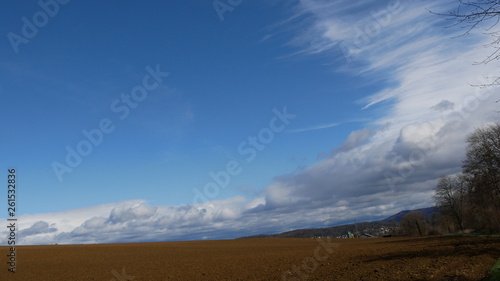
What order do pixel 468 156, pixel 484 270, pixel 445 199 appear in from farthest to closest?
pixel 445 199, pixel 468 156, pixel 484 270

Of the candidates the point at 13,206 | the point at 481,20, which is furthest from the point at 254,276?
the point at 481,20

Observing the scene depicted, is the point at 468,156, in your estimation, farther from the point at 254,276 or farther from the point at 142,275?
the point at 142,275

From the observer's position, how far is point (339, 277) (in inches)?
839

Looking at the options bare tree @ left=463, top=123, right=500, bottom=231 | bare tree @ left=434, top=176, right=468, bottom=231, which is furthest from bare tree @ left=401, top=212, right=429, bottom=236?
bare tree @ left=463, top=123, right=500, bottom=231

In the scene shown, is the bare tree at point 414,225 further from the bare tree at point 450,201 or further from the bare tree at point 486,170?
the bare tree at point 486,170

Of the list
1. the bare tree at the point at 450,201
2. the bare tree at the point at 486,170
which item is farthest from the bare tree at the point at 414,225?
the bare tree at the point at 486,170

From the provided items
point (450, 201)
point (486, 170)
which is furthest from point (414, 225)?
point (486, 170)

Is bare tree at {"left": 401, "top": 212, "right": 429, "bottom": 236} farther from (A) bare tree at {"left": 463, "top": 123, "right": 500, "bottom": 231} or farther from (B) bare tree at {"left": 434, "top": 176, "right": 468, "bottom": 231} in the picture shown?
(A) bare tree at {"left": 463, "top": 123, "right": 500, "bottom": 231}

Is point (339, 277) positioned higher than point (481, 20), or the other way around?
point (481, 20)

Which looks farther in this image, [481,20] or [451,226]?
[451,226]

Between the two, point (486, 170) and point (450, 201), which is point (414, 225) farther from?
point (486, 170)

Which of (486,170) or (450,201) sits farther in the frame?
(450,201)

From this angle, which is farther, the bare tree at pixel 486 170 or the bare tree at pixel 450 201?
the bare tree at pixel 450 201

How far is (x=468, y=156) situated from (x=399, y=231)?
6780 cm
